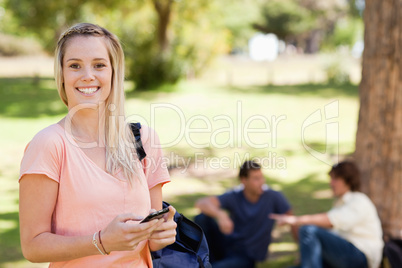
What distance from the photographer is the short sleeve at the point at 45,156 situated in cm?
160

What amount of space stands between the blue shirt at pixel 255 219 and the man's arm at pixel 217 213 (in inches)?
6.6

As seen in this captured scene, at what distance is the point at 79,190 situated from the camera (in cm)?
165

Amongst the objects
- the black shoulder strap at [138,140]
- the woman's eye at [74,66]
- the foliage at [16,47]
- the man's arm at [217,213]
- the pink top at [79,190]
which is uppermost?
the foliage at [16,47]

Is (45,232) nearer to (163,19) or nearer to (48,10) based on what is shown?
(163,19)

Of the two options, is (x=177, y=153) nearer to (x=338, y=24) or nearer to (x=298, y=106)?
→ (x=298, y=106)

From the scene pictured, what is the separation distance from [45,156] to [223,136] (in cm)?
1122

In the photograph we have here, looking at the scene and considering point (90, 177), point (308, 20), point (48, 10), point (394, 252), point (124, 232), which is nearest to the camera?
point (124, 232)

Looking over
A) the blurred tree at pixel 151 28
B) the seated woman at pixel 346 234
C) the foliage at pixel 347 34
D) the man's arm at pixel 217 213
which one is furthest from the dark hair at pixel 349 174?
the foliage at pixel 347 34

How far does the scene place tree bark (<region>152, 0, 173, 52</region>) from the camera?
2019 centimetres

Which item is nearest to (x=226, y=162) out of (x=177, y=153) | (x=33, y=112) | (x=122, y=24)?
(x=177, y=153)

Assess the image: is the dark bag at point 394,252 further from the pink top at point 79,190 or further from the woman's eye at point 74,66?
the woman's eye at point 74,66

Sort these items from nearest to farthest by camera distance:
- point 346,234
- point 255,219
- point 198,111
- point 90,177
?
point 90,177
point 346,234
point 255,219
point 198,111

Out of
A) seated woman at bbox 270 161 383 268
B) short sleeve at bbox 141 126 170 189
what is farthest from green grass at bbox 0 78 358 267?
short sleeve at bbox 141 126 170 189

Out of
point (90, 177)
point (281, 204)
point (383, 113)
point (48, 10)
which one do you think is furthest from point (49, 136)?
point (48, 10)
